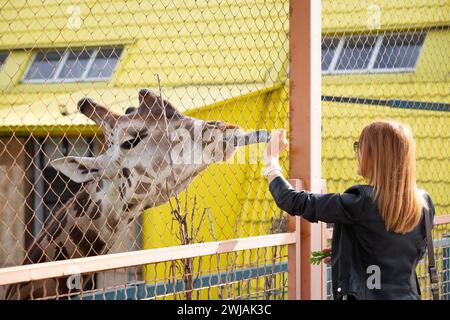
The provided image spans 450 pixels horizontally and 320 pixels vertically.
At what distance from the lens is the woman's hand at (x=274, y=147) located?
3.67 metres

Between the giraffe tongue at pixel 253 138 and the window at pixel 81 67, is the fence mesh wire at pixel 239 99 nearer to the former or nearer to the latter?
the window at pixel 81 67

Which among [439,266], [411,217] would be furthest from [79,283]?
[439,266]

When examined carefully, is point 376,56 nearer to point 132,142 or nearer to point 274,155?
point 132,142

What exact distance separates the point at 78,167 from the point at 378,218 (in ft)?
6.84

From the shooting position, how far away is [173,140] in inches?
198

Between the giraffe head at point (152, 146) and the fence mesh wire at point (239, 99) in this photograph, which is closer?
the giraffe head at point (152, 146)

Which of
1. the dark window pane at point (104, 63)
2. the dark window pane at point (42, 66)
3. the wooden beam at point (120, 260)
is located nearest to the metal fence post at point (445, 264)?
the wooden beam at point (120, 260)

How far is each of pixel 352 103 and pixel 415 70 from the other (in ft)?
2.95

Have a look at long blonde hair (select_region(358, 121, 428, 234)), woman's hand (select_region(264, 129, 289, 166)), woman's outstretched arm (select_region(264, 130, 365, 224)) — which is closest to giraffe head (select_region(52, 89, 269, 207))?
woman's hand (select_region(264, 129, 289, 166))

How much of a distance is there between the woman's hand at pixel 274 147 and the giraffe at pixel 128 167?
96cm

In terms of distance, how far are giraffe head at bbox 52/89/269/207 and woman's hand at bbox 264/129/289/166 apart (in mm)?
967

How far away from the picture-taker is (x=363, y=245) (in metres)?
3.35

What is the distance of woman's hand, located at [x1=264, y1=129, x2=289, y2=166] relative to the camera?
3.67 m
